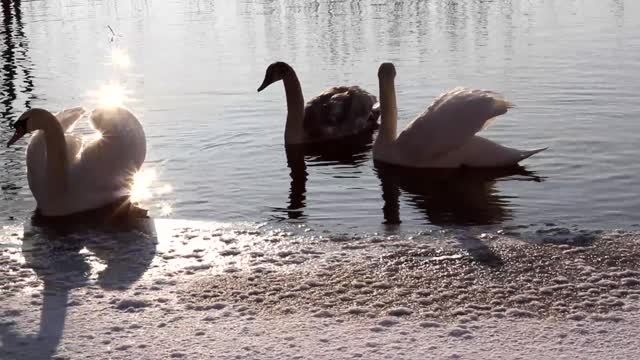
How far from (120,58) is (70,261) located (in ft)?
35.0

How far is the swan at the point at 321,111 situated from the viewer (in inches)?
408

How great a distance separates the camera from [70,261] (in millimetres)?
6234

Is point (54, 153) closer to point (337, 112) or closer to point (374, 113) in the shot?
point (337, 112)

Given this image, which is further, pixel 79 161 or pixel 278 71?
pixel 278 71

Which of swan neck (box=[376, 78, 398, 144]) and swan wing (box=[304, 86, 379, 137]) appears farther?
swan wing (box=[304, 86, 379, 137])

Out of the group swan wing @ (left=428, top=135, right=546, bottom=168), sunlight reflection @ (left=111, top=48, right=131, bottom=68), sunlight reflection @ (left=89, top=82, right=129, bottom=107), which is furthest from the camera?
sunlight reflection @ (left=111, top=48, right=131, bottom=68)

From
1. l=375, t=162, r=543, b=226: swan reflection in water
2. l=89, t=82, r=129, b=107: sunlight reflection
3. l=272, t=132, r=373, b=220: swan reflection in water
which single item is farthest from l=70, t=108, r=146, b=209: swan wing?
l=89, t=82, r=129, b=107: sunlight reflection

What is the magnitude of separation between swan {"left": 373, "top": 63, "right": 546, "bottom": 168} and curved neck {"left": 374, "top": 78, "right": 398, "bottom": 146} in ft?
0.34

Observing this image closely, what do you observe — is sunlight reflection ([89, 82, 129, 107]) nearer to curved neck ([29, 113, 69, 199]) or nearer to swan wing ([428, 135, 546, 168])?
curved neck ([29, 113, 69, 199])

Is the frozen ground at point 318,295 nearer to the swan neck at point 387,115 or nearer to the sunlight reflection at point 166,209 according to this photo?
the sunlight reflection at point 166,209

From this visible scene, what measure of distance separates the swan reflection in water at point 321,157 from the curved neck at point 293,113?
0.12 metres

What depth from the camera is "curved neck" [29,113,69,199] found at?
7551mm

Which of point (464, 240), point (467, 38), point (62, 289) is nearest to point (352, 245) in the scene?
point (464, 240)

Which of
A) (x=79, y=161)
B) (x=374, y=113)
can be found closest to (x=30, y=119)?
(x=79, y=161)
